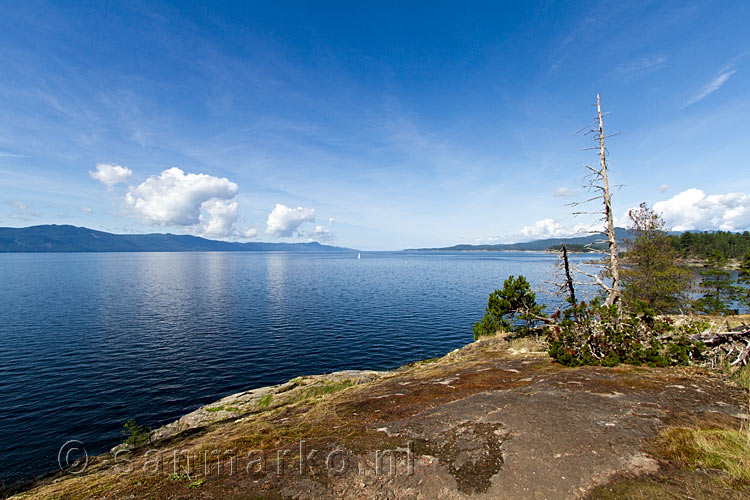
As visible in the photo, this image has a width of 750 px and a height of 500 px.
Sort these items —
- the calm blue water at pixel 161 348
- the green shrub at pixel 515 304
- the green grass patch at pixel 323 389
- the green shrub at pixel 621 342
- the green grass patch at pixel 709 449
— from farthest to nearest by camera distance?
the green shrub at pixel 515 304 → the calm blue water at pixel 161 348 → the green grass patch at pixel 323 389 → the green shrub at pixel 621 342 → the green grass patch at pixel 709 449

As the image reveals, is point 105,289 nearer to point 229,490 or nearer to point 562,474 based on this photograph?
point 229,490

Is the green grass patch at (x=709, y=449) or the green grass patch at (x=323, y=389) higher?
the green grass patch at (x=709, y=449)

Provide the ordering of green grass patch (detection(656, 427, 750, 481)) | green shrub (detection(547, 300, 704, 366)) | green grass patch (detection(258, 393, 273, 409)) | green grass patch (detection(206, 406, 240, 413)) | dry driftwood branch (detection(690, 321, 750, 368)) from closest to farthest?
green grass patch (detection(656, 427, 750, 481)) < dry driftwood branch (detection(690, 321, 750, 368)) < green shrub (detection(547, 300, 704, 366)) < green grass patch (detection(258, 393, 273, 409)) < green grass patch (detection(206, 406, 240, 413))

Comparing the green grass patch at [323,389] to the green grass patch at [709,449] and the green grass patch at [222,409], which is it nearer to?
the green grass patch at [222,409]

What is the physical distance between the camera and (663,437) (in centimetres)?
837

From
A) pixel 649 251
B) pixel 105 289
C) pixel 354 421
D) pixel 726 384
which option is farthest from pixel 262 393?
pixel 105 289

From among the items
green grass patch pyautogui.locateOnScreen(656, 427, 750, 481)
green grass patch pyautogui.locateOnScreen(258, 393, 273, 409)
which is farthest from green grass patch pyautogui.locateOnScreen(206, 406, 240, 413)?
green grass patch pyautogui.locateOnScreen(656, 427, 750, 481)

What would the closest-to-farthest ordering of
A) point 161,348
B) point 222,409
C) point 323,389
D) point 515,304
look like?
point 222,409
point 323,389
point 515,304
point 161,348

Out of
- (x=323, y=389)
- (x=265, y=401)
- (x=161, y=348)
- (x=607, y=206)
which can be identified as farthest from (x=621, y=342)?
(x=161, y=348)

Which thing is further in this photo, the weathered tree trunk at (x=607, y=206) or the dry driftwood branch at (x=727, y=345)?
the weathered tree trunk at (x=607, y=206)

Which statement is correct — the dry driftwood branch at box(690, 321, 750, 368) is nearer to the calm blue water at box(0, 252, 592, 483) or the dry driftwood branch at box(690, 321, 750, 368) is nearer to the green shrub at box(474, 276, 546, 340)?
the calm blue water at box(0, 252, 592, 483)

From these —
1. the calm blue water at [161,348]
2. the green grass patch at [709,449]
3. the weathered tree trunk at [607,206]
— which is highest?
the weathered tree trunk at [607,206]

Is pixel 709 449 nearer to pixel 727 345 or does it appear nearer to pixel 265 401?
pixel 727 345

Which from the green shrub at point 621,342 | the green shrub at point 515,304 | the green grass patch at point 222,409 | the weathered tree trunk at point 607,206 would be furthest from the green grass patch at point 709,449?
the green grass patch at point 222,409
